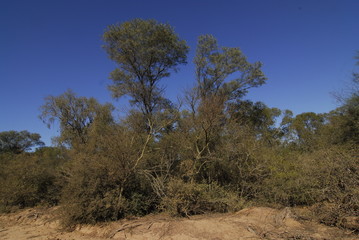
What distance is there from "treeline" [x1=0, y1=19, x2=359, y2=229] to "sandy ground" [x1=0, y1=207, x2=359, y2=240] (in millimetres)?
674

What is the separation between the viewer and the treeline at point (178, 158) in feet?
28.4

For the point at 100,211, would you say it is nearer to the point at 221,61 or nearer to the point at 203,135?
the point at 203,135

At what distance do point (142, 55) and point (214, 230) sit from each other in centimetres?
1422

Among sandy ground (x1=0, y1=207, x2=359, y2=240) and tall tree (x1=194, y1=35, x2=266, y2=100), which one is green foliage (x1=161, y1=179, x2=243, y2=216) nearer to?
sandy ground (x1=0, y1=207, x2=359, y2=240)

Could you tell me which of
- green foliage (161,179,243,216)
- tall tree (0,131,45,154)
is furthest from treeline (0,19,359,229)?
tall tree (0,131,45,154)

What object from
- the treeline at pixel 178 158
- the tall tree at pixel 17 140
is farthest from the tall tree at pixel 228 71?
the tall tree at pixel 17 140

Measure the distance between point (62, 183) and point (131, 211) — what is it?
17.6 feet

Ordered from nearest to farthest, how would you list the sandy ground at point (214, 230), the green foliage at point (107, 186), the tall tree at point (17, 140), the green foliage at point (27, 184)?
the sandy ground at point (214, 230) → the green foliage at point (107, 186) → the green foliage at point (27, 184) → the tall tree at point (17, 140)

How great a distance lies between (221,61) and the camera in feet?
63.6

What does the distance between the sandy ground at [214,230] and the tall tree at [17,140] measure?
115 feet

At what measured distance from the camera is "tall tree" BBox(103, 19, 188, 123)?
674 inches

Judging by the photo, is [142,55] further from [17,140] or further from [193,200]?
[17,140]

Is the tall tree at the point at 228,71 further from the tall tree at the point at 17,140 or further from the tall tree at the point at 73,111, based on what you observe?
the tall tree at the point at 17,140

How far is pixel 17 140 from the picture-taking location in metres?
38.6
